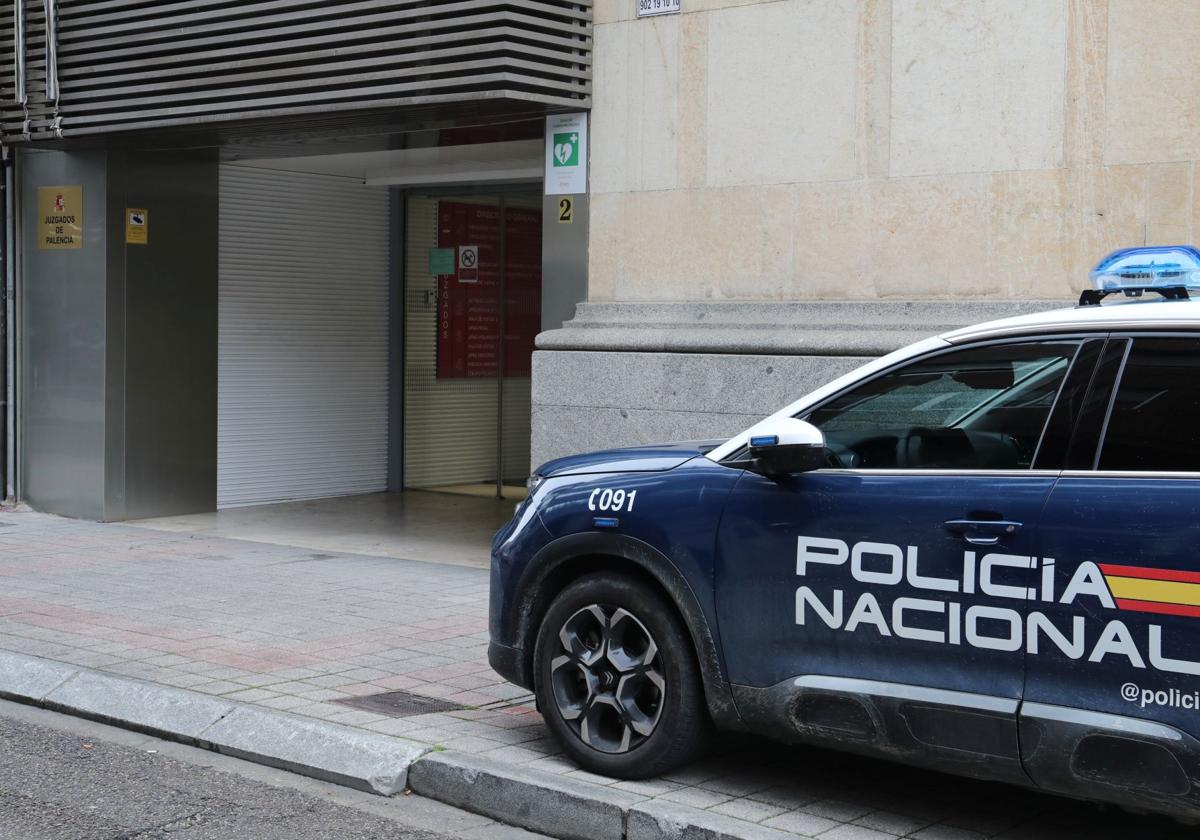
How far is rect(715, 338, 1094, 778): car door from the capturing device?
463cm

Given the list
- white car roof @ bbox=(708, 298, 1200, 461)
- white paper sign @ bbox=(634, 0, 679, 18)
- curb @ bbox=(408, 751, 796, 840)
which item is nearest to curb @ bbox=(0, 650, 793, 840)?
curb @ bbox=(408, 751, 796, 840)

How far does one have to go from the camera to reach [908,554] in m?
4.79

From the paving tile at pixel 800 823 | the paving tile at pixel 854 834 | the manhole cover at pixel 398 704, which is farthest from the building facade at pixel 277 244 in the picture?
the paving tile at pixel 854 834

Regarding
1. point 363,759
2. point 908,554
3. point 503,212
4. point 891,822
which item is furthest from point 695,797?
point 503,212

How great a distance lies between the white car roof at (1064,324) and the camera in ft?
15.1

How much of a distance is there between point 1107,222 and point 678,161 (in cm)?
303

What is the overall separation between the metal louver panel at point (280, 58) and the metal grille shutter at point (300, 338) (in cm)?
183

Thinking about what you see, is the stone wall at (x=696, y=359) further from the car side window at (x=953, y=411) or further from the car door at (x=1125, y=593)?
the car door at (x=1125, y=593)

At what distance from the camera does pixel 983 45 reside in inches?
371

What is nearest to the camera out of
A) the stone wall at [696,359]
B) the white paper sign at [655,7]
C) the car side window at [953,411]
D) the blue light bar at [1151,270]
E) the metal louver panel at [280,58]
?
the car side window at [953,411]

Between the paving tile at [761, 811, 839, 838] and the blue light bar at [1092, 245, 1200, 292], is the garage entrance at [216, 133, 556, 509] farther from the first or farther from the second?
the paving tile at [761, 811, 839, 838]

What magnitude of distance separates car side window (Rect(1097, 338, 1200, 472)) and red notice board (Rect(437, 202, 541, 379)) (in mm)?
11454

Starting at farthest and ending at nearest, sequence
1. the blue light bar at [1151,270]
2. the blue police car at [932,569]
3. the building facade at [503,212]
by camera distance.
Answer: the building facade at [503,212]
the blue light bar at [1151,270]
the blue police car at [932,569]

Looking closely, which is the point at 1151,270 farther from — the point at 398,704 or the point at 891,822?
the point at 398,704
